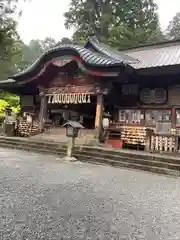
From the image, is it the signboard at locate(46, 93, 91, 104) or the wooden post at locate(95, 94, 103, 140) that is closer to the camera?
the wooden post at locate(95, 94, 103, 140)

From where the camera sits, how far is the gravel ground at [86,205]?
11.6 ft

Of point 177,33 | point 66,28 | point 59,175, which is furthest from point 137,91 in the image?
point 177,33

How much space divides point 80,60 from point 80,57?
15 centimetres

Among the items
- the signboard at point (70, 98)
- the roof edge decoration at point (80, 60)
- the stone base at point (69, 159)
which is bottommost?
the stone base at point (69, 159)

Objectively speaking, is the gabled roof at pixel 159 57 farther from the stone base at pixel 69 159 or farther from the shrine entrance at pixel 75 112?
the stone base at pixel 69 159

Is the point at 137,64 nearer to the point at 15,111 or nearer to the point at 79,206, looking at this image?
the point at 79,206

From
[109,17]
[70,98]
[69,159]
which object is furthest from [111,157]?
[109,17]

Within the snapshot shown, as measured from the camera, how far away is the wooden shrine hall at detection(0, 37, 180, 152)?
36.7ft

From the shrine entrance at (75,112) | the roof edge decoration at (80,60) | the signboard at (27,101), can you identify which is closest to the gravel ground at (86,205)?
the roof edge decoration at (80,60)

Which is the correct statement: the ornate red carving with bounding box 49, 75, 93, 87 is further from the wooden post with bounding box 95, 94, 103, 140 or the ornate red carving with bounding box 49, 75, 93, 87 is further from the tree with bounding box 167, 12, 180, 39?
the tree with bounding box 167, 12, 180, 39

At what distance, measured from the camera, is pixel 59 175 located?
7.00 m

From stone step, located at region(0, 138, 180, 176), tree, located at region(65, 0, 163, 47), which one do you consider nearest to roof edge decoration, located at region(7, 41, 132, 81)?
stone step, located at region(0, 138, 180, 176)

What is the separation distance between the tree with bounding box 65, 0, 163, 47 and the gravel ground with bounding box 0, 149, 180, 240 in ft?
81.5

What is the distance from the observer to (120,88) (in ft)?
44.1
